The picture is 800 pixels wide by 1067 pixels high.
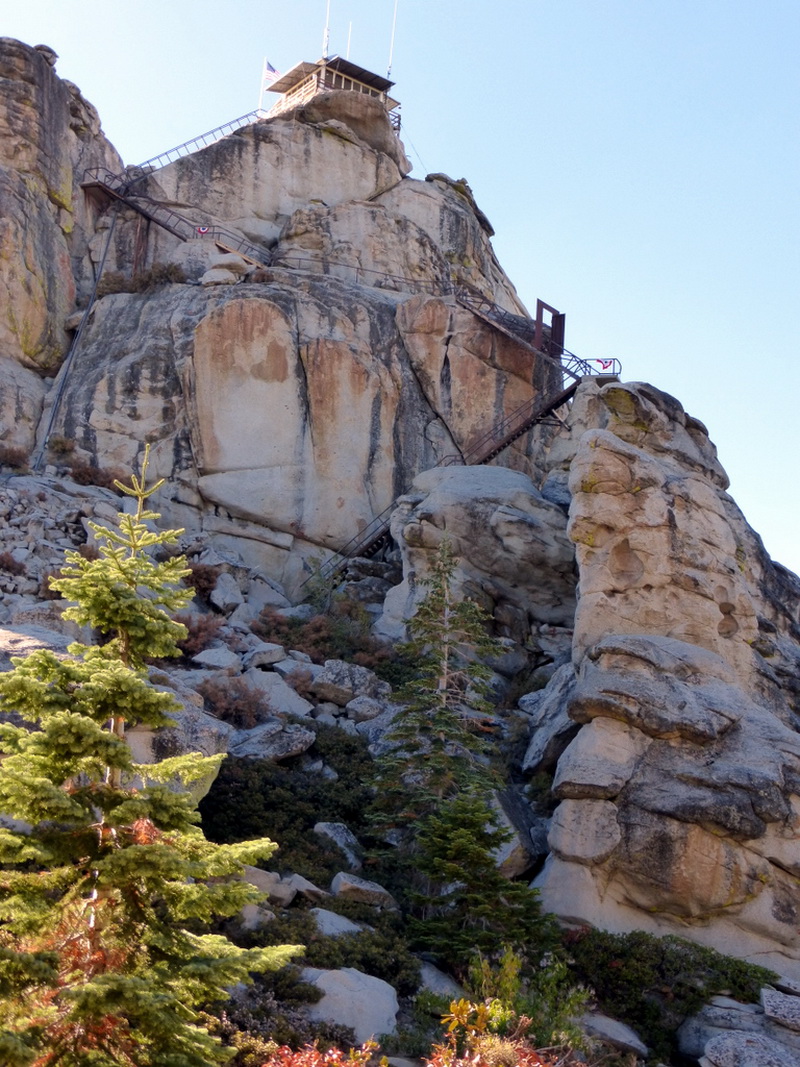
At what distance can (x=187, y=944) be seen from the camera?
10109 mm

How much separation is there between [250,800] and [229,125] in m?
33.3

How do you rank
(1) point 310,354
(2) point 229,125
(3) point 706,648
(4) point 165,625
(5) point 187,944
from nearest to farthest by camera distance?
(5) point 187,944 < (4) point 165,625 < (3) point 706,648 < (1) point 310,354 < (2) point 229,125

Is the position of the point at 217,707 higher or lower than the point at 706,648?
lower

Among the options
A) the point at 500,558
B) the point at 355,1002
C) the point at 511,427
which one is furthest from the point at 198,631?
the point at 511,427

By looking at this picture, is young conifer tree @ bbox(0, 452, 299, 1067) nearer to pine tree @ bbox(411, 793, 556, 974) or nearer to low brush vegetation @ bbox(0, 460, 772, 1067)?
low brush vegetation @ bbox(0, 460, 772, 1067)

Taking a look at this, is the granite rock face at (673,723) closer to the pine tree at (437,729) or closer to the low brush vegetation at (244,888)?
the low brush vegetation at (244,888)

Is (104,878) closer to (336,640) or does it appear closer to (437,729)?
(437,729)

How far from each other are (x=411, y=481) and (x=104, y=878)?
26.7 m

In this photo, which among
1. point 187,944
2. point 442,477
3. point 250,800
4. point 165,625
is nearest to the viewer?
point 187,944

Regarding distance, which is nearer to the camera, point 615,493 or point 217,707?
point 217,707

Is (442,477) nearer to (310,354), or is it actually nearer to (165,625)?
(310,354)

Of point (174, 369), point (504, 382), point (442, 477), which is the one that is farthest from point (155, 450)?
point (504, 382)

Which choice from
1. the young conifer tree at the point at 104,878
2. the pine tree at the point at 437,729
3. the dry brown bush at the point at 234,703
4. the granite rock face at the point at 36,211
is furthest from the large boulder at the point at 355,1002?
the granite rock face at the point at 36,211

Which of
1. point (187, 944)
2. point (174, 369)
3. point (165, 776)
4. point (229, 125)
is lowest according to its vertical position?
point (187, 944)
